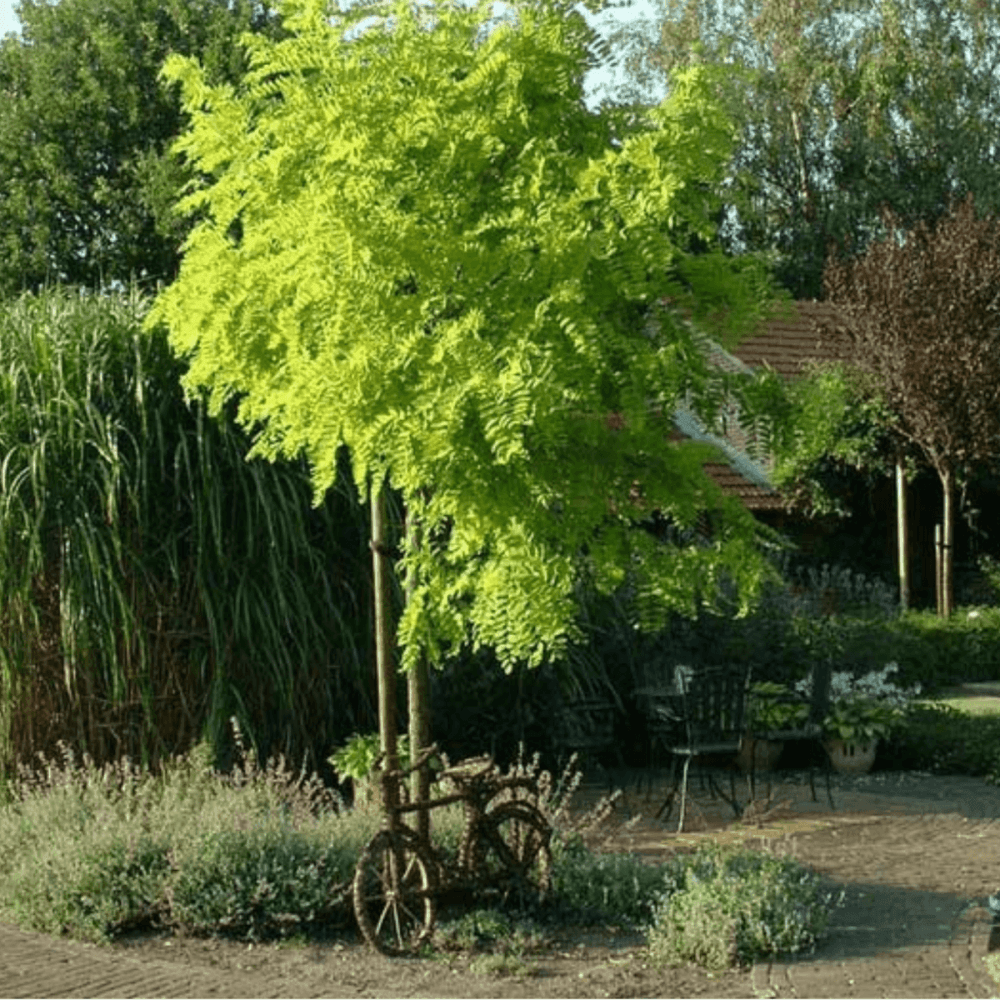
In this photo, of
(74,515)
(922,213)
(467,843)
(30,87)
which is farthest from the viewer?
(922,213)

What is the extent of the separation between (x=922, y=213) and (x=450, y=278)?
109 feet

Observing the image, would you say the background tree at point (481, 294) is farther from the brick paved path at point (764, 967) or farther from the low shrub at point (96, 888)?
the low shrub at point (96, 888)

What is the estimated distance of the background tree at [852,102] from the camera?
3888 centimetres

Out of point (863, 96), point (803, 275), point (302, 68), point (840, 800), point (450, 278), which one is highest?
point (863, 96)

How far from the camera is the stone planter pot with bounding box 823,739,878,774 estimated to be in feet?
43.3

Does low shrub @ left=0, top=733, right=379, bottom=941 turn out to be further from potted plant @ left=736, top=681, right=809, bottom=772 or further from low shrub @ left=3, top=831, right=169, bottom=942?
potted plant @ left=736, top=681, right=809, bottom=772

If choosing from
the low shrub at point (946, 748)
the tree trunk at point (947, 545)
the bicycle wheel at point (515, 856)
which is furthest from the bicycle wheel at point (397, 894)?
the tree trunk at point (947, 545)

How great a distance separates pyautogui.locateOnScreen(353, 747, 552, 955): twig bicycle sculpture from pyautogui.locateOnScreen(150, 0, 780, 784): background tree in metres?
0.74

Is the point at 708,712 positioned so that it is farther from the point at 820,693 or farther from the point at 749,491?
the point at 749,491

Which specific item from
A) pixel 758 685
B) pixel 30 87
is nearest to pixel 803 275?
pixel 30 87

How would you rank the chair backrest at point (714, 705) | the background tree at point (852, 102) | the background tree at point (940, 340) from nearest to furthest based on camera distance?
the chair backrest at point (714, 705) < the background tree at point (940, 340) < the background tree at point (852, 102)

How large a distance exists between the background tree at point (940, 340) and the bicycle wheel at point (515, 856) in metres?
15.8

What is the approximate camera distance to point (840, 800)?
12.1 metres

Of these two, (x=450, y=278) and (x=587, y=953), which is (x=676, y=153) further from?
(x=587, y=953)
